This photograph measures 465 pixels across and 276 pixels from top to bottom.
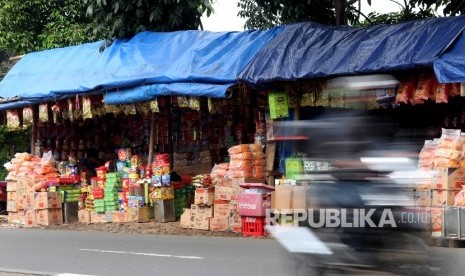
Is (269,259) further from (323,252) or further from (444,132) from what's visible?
(323,252)

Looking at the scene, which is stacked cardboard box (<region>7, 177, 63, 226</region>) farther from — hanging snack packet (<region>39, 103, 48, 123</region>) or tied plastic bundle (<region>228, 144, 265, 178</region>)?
tied plastic bundle (<region>228, 144, 265, 178</region>)

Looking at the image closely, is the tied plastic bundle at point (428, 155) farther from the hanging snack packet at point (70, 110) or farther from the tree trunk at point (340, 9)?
the hanging snack packet at point (70, 110)

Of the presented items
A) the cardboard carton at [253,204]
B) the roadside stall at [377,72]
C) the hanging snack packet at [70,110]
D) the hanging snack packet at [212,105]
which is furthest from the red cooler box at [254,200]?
the hanging snack packet at [70,110]

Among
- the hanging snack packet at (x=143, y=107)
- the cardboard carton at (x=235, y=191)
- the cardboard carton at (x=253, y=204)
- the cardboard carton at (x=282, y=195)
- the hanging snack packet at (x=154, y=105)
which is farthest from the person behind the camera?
the hanging snack packet at (x=143, y=107)

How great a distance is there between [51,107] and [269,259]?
947 centimetres

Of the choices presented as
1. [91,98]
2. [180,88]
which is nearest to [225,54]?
[180,88]

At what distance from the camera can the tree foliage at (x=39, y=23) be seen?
22758 mm

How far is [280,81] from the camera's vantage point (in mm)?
14164

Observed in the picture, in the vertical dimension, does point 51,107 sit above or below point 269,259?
above

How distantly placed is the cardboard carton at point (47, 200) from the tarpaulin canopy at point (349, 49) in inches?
240

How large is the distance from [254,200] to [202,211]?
1.81 metres

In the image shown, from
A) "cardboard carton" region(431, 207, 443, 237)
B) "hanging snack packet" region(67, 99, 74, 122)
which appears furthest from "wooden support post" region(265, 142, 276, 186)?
"hanging snack packet" region(67, 99, 74, 122)

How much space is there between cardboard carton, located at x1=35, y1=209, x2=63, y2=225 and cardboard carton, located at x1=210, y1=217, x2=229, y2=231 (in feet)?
15.1

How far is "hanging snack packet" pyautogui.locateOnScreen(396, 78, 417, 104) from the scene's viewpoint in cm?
1323
